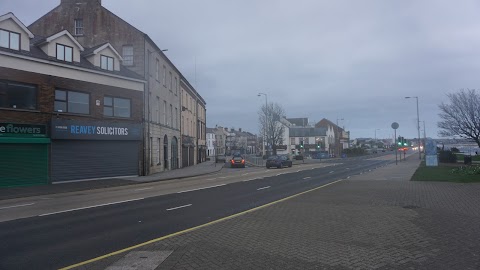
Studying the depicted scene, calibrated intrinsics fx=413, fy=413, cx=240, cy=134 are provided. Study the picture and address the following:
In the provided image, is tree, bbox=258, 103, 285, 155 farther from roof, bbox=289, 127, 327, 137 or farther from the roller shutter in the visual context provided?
the roller shutter

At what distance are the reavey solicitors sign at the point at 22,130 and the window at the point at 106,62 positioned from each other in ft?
22.9

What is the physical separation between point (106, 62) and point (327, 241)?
25869mm

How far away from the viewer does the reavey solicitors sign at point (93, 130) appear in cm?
2516

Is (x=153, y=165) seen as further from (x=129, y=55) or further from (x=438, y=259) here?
(x=438, y=259)

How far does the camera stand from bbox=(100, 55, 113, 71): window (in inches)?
1155

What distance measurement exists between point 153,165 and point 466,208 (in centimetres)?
2611

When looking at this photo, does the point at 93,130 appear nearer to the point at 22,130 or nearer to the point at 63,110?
the point at 63,110

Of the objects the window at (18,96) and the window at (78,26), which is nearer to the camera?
the window at (18,96)

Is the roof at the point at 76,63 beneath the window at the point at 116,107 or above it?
above

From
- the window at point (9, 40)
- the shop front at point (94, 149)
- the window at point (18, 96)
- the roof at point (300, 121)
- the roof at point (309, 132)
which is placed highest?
the roof at point (300, 121)

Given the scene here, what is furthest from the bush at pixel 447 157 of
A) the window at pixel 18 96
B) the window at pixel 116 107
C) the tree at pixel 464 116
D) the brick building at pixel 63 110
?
the window at pixel 18 96

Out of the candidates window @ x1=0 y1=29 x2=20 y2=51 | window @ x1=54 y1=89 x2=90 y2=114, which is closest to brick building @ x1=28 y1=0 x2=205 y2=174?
window @ x1=54 y1=89 x2=90 y2=114

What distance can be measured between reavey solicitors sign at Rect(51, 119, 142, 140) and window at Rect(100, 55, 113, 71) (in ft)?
13.9

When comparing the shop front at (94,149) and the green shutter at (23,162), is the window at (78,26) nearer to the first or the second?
the shop front at (94,149)
